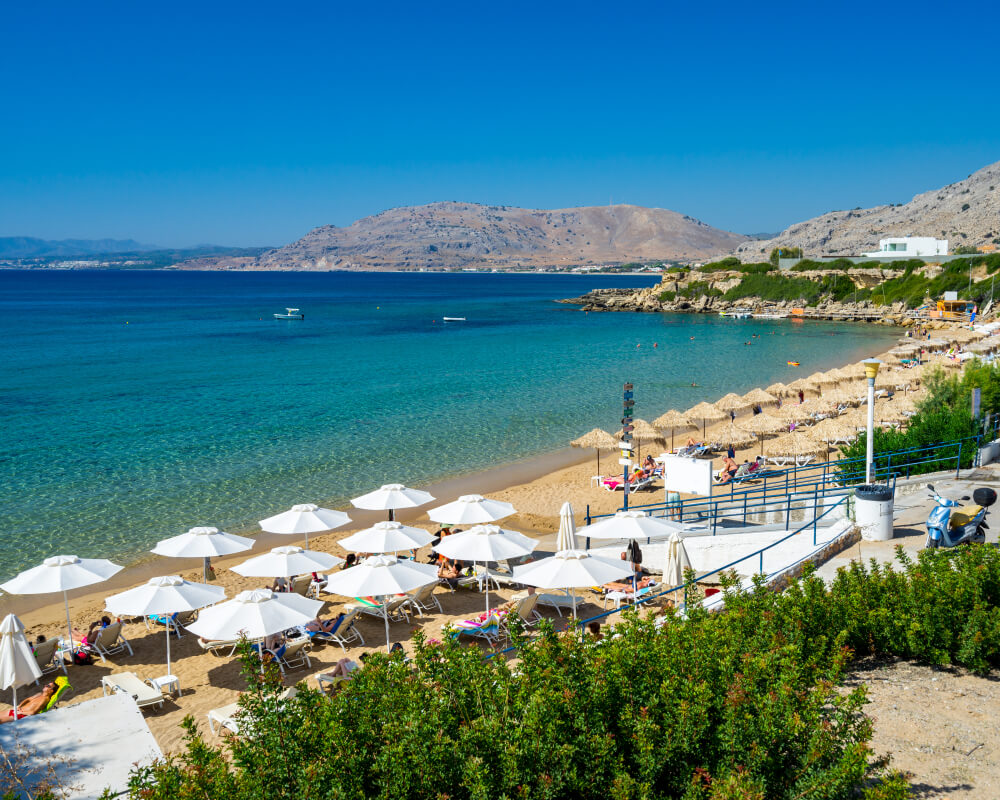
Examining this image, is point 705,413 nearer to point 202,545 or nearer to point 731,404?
point 731,404

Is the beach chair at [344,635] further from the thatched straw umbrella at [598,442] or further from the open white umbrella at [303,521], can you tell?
the thatched straw umbrella at [598,442]

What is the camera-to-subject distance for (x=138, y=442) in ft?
85.2

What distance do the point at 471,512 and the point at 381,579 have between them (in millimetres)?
3766

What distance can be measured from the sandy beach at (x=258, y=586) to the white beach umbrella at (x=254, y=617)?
3.71ft

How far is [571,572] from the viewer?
11.0 m

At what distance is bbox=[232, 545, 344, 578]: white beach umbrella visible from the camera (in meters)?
12.5

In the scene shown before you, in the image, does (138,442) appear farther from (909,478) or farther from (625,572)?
(909,478)

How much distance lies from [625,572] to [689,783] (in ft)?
21.5

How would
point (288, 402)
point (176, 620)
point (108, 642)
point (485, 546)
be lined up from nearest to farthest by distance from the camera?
1. point (108, 642)
2. point (176, 620)
3. point (485, 546)
4. point (288, 402)

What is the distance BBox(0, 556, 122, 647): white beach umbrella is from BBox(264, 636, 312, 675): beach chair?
3.15m

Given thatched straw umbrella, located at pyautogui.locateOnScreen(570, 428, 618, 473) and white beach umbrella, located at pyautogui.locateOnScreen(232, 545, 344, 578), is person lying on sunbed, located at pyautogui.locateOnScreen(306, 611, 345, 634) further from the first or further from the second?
thatched straw umbrella, located at pyautogui.locateOnScreen(570, 428, 618, 473)

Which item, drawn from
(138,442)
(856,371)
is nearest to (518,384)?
(856,371)

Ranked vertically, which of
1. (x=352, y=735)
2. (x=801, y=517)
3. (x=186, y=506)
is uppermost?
(x=352, y=735)

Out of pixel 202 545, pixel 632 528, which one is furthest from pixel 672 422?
pixel 202 545
